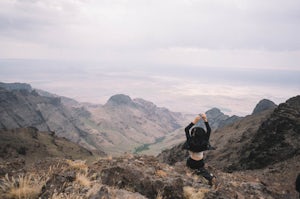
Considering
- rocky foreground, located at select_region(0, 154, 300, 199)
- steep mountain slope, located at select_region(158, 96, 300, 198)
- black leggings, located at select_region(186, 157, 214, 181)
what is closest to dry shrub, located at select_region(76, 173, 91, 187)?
rocky foreground, located at select_region(0, 154, 300, 199)

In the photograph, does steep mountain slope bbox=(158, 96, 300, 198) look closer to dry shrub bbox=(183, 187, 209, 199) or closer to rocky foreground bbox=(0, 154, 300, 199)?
rocky foreground bbox=(0, 154, 300, 199)

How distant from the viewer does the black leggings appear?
50.2 feet

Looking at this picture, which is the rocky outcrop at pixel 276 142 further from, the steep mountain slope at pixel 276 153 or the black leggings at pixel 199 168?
the black leggings at pixel 199 168

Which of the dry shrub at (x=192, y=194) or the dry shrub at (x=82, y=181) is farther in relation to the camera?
the dry shrub at (x=192, y=194)

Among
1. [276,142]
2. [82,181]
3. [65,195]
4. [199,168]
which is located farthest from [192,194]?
[276,142]

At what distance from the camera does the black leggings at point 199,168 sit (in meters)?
15.3

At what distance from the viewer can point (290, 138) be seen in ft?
120

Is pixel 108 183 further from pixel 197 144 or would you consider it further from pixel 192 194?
pixel 197 144

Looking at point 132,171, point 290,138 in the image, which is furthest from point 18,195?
point 290,138

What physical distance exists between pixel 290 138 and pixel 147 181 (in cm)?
2997

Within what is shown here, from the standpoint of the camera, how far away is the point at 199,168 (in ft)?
51.3

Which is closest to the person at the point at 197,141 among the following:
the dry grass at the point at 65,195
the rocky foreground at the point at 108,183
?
the rocky foreground at the point at 108,183

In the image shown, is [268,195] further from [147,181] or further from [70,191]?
[70,191]

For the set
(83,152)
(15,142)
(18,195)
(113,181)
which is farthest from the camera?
(83,152)
